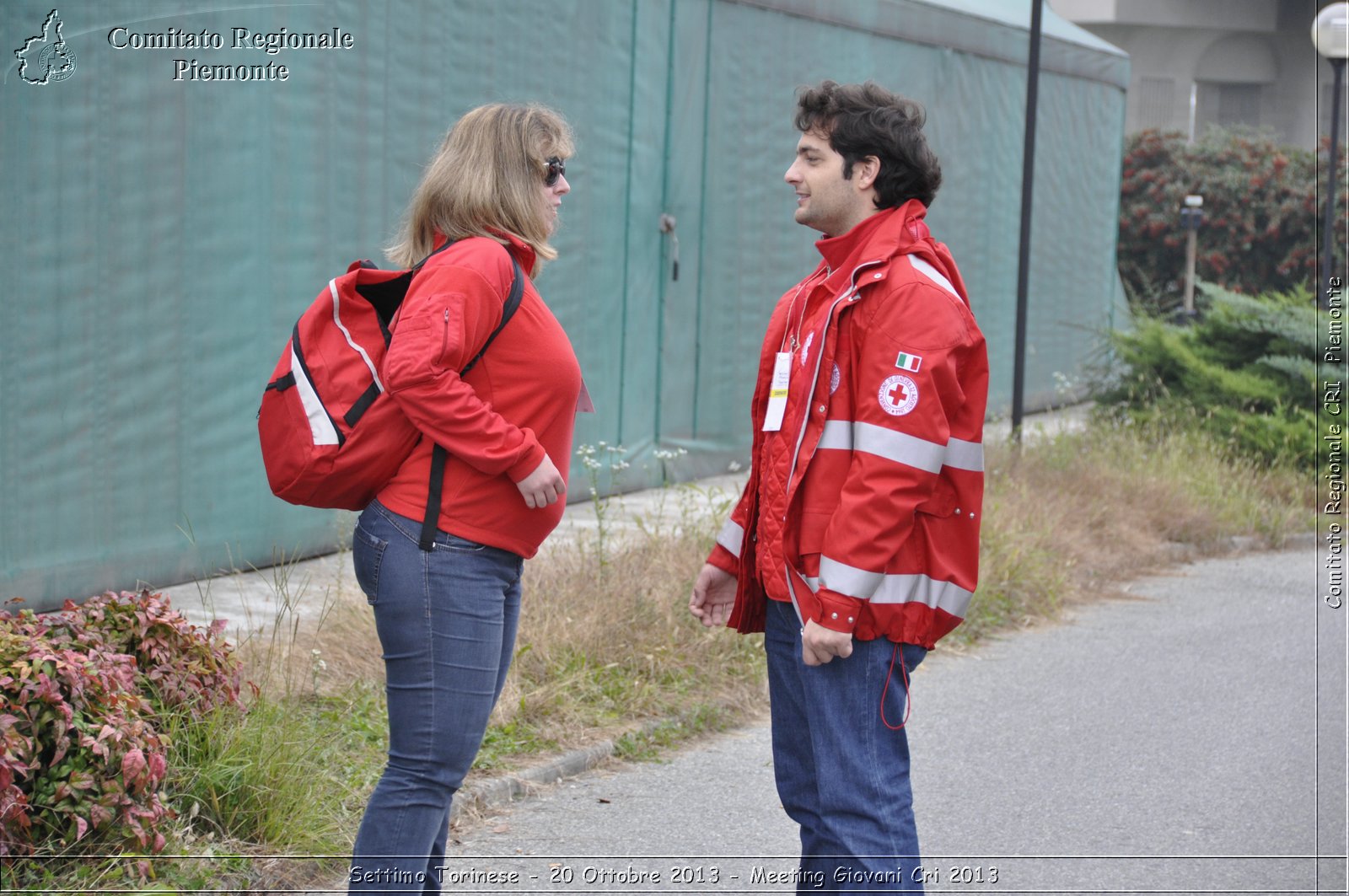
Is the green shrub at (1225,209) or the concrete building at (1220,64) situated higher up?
the concrete building at (1220,64)

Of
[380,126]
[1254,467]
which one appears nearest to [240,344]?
[380,126]

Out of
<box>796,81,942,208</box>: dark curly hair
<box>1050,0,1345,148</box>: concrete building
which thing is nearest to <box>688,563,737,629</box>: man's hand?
<box>796,81,942,208</box>: dark curly hair

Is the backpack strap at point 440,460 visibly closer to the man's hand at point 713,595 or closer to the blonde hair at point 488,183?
the blonde hair at point 488,183

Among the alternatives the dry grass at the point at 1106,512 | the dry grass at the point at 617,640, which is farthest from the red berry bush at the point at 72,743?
the dry grass at the point at 1106,512

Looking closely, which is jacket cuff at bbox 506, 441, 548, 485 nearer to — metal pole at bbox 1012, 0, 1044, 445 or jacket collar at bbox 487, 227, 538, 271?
jacket collar at bbox 487, 227, 538, 271

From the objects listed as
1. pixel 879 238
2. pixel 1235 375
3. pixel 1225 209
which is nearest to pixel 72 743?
pixel 879 238

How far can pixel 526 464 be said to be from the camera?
3373mm

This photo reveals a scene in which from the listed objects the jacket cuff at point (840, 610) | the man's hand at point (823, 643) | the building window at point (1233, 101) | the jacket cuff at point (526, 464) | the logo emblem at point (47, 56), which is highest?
the building window at point (1233, 101)

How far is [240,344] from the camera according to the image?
7.34m

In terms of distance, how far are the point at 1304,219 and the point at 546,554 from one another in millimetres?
24275

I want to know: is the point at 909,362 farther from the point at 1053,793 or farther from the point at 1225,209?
the point at 1225,209

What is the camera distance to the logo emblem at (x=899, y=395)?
3.16 meters

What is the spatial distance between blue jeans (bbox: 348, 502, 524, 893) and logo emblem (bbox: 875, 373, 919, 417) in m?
0.94

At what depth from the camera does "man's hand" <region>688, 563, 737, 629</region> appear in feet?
12.2
